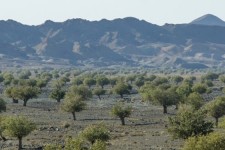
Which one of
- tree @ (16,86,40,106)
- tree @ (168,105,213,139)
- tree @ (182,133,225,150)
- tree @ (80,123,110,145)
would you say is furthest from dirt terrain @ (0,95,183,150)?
tree @ (182,133,225,150)

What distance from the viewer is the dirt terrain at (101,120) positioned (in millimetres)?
64875

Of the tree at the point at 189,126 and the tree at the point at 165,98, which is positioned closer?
the tree at the point at 189,126

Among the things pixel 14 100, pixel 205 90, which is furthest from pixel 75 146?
pixel 205 90

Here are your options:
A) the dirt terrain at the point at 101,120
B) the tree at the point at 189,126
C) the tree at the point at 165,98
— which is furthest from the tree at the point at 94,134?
the tree at the point at 165,98

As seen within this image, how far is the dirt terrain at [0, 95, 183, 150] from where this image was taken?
213ft

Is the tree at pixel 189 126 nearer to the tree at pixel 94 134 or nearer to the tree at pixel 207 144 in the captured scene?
the tree at pixel 94 134

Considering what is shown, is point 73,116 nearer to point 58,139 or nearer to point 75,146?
point 58,139

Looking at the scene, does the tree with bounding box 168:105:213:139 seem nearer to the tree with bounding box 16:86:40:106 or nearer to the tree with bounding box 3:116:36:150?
the tree with bounding box 3:116:36:150

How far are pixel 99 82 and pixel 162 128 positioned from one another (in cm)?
9512

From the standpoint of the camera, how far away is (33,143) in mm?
65562

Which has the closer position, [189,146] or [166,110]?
[189,146]

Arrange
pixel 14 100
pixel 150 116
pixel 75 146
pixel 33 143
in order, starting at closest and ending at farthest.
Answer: pixel 75 146 → pixel 33 143 → pixel 150 116 → pixel 14 100

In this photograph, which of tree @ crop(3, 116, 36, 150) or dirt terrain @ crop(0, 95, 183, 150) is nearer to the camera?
tree @ crop(3, 116, 36, 150)

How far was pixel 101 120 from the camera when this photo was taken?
9094 centimetres
